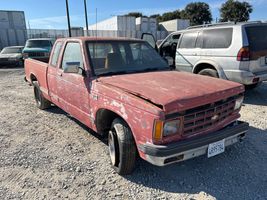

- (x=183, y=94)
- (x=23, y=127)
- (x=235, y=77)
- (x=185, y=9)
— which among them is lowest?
(x=23, y=127)

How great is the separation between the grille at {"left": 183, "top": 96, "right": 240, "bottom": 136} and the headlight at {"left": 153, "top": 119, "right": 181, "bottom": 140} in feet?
0.39

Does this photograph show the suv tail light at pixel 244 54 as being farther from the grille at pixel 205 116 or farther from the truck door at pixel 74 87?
the truck door at pixel 74 87

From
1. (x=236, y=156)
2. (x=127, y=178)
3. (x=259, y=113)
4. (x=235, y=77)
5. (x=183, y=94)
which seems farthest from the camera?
(x=235, y=77)

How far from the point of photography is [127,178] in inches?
130

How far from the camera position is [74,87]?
13.4 feet

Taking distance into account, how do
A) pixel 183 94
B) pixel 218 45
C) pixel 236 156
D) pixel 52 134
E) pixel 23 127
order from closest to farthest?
pixel 183 94 < pixel 236 156 < pixel 52 134 < pixel 23 127 < pixel 218 45

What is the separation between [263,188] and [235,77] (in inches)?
144

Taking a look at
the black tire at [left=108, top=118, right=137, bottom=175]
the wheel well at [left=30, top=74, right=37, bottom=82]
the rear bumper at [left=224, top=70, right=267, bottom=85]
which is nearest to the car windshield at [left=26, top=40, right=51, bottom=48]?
the wheel well at [left=30, top=74, right=37, bottom=82]

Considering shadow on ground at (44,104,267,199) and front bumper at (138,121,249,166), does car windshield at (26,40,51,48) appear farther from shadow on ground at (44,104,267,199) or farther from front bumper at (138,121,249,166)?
front bumper at (138,121,249,166)

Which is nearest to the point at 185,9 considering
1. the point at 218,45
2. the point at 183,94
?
the point at 218,45

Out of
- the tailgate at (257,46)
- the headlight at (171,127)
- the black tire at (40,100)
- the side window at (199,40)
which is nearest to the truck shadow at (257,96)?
the tailgate at (257,46)

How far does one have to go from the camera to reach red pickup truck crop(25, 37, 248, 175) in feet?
8.77

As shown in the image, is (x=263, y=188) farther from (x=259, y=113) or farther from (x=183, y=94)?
(x=259, y=113)

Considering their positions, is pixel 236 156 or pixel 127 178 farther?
pixel 236 156
